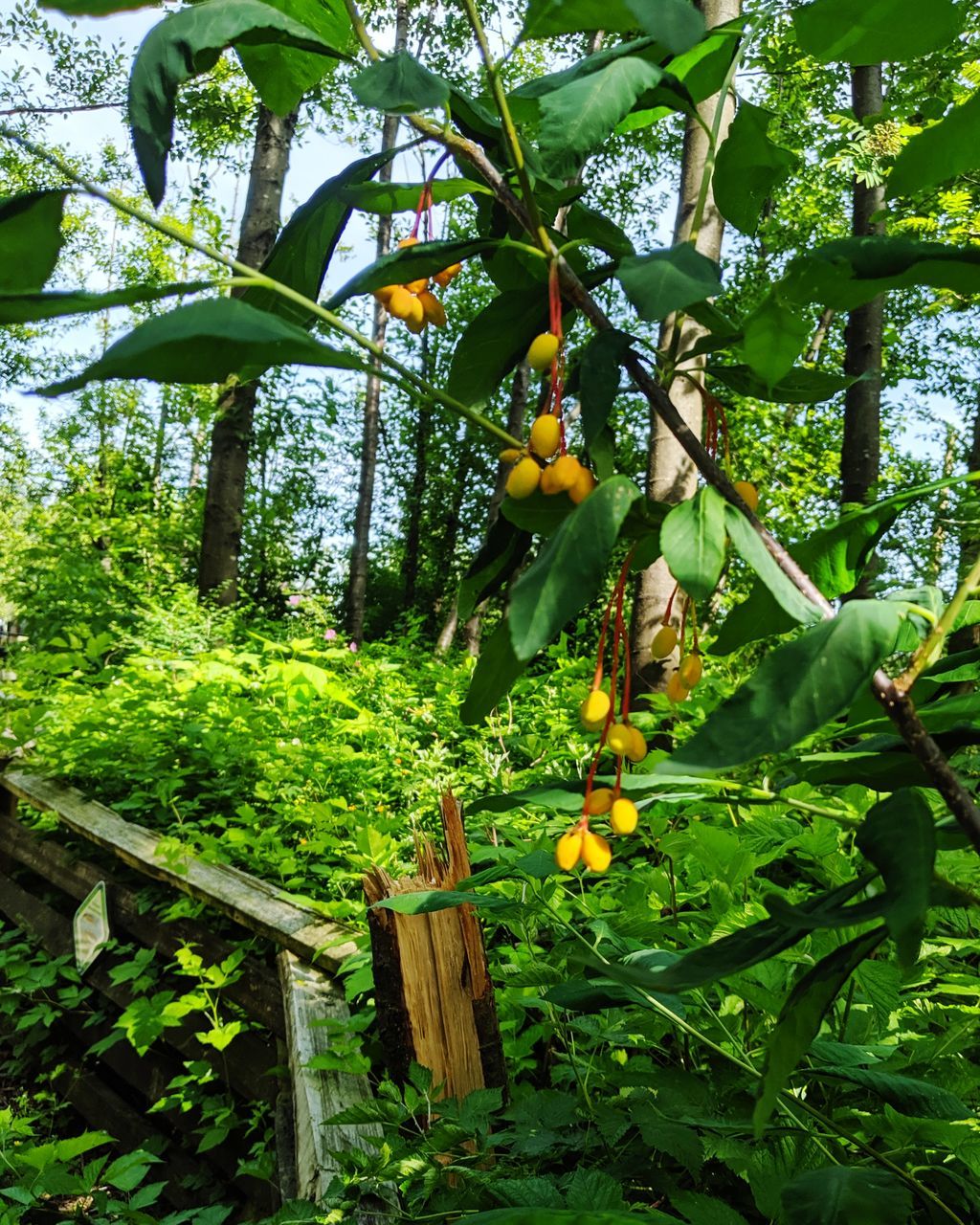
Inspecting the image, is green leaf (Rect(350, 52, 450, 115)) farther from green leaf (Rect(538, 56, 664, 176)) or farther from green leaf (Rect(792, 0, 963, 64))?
green leaf (Rect(792, 0, 963, 64))

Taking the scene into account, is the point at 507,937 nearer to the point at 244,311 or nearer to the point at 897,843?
the point at 897,843

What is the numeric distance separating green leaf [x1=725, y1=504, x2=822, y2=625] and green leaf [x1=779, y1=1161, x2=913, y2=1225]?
1.72 feet

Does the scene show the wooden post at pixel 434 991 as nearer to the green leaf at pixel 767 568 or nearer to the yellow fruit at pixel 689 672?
the yellow fruit at pixel 689 672

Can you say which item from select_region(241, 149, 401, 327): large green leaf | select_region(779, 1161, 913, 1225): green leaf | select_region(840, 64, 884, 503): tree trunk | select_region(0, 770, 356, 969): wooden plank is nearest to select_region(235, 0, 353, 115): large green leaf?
select_region(241, 149, 401, 327): large green leaf

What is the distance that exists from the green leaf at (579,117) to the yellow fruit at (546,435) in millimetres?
148

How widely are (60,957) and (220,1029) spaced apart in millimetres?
1477

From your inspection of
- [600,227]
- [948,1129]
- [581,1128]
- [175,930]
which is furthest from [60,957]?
[600,227]

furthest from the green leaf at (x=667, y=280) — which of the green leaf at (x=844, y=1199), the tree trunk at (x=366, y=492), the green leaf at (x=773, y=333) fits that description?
the tree trunk at (x=366, y=492)

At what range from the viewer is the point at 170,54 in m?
0.60

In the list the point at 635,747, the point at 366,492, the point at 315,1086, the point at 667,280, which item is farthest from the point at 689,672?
the point at 366,492

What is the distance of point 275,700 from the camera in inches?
190

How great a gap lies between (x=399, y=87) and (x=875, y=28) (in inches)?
13.7

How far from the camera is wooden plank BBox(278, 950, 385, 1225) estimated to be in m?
1.63

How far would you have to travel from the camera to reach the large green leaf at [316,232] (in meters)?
0.75
